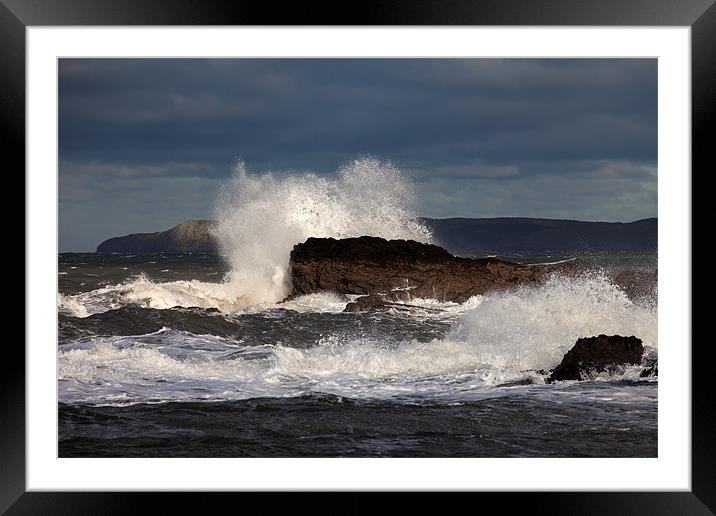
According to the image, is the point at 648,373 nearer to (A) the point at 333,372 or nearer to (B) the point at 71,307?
(A) the point at 333,372

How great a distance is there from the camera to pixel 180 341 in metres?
7.13

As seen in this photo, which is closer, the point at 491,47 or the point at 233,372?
the point at 491,47

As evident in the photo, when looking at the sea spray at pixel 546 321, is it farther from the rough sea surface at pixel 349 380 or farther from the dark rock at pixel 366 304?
the dark rock at pixel 366 304

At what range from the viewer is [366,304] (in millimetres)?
8953

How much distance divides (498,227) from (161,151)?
646cm

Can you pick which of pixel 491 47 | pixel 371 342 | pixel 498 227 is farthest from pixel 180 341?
pixel 498 227

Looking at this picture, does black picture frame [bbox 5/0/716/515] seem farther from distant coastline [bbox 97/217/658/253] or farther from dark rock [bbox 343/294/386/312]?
distant coastline [bbox 97/217/658/253]

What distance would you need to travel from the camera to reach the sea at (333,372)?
4684 millimetres

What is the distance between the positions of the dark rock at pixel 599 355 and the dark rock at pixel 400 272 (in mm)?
3706

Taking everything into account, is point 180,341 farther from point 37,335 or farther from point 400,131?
point 400,131

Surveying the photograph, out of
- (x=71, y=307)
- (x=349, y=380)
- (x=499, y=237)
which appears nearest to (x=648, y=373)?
(x=349, y=380)

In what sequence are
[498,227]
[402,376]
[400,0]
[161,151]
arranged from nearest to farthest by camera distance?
1. [400,0]
2. [402,376]
3. [498,227]
4. [161,151]

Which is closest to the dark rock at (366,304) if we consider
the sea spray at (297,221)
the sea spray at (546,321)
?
the sea spray at (546,321)

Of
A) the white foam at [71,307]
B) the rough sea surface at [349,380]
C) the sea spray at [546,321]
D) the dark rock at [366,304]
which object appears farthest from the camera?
the dark rock at [366,304]
